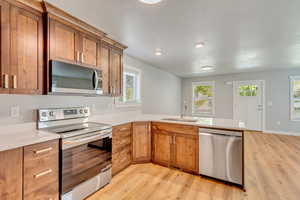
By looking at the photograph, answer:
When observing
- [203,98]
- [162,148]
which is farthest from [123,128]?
[203,98]

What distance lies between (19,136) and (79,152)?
0.65m

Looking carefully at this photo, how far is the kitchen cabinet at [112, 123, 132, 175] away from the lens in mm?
2549

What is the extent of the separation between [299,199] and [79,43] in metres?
3.68

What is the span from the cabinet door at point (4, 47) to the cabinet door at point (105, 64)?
1198 millimetres

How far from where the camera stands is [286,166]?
2.85 m

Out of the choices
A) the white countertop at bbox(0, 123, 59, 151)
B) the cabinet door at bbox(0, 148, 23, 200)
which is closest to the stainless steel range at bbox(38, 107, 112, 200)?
the white countertop at bbox(0, 123, 59, 151)

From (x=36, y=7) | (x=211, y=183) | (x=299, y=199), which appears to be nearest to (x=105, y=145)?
(x=211, y=183)

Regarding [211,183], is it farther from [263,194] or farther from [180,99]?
[180,99]

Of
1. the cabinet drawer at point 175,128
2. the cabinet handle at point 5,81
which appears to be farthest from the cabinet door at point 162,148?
the cabinet handle at point 5,81

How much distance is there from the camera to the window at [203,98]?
6.97 m

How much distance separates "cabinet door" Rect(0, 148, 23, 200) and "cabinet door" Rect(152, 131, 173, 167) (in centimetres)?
211

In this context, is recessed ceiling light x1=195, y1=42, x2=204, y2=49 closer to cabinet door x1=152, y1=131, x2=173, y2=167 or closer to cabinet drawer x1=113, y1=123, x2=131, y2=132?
cabinet door x1=152, y1=131, x2=173, y2=167

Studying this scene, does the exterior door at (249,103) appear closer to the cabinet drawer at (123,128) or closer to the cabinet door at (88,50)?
the cabinet drawer at (123,128)

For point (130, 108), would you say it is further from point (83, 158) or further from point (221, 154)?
point (221, 154)
